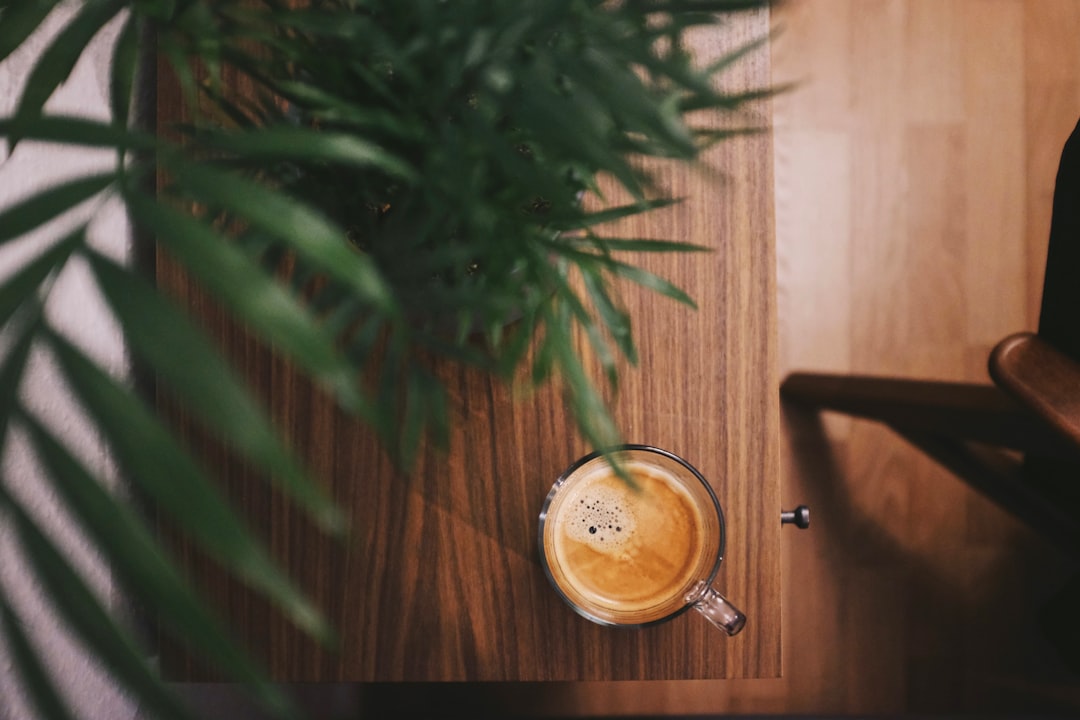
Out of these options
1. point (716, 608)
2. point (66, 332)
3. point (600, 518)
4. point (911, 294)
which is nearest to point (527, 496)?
point (600, 518)

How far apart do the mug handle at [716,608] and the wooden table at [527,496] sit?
0.17ft

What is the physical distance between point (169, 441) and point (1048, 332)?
87cm

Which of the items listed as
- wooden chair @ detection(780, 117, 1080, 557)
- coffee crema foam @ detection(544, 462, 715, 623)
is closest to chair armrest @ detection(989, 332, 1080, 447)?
wooden chair @ detection(780, 117, 1080, 557)

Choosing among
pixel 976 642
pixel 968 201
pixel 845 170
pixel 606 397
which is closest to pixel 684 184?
pixel 606 397

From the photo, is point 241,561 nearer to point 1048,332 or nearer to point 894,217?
point 1048,332

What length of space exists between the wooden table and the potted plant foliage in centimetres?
15

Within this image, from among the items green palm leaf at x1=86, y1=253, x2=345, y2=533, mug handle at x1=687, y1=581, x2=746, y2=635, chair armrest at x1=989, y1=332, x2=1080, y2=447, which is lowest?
mug handle at x1=687, y1=581, x2=746, y2=635

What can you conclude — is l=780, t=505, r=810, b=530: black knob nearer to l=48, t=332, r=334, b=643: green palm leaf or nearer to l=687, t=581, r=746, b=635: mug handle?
l=687, t=581, r=746, b=635: mug handle

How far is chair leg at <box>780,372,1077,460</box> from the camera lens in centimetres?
86

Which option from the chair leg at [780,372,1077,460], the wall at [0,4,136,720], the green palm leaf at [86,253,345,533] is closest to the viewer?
the green palm leaf at [86,253,345,533]

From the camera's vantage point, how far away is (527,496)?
648 mm

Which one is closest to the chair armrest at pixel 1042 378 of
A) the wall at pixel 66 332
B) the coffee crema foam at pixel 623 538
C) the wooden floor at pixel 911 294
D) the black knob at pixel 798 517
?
the black knob at pixel 798 517

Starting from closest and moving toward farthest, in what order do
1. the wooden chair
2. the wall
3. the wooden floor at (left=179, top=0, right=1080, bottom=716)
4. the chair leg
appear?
1. the wall
2. the wooden chair
3. the chair leg
4. the wooden floor at (left=179, top=0, right=1080, bottom=716)

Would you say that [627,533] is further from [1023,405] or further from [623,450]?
[1023,405]
